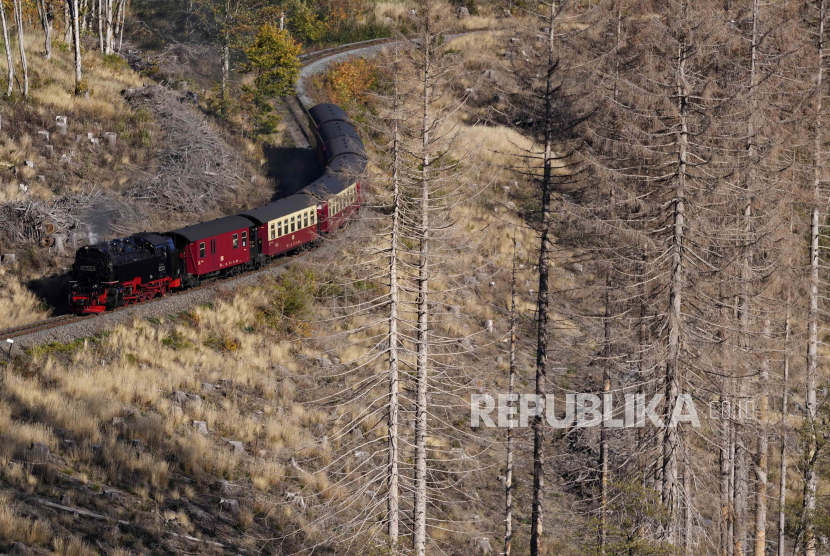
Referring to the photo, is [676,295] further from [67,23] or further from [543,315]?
[67,23]

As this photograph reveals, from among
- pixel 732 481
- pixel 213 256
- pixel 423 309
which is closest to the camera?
pixel 423 309

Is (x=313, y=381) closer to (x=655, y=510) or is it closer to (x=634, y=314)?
(x=634, y=314)

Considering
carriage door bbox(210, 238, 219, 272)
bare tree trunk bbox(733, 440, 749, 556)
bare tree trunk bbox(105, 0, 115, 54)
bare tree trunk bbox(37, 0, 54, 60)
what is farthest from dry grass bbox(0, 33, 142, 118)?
bare tree trunk bbox(733, 440, 749, 556)

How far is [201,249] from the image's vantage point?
31734mm

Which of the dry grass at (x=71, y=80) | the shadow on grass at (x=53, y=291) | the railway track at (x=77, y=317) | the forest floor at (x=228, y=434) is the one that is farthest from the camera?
the dry grass at (x=71, y=80)

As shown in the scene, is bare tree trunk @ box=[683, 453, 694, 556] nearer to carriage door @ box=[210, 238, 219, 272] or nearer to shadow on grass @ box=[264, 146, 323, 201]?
carriage door @ box=[210, 238, 219, 272]

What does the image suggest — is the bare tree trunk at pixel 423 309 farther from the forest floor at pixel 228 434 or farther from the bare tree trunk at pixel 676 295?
the bare tree trunk at pixel 676 295

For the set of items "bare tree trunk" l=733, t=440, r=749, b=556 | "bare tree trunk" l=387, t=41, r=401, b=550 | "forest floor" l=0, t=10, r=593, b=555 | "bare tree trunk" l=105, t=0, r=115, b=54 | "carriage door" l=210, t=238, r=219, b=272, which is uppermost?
→ "bare tree trunk" l=105, t=0, r=115, b=54

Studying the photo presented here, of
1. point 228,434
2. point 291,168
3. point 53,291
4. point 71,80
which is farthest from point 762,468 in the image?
point 71,80

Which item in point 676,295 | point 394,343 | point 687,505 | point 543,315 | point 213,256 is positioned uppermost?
point 676,295

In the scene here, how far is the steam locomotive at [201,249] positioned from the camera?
92.1ft

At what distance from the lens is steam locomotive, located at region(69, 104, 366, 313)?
28.1 metres

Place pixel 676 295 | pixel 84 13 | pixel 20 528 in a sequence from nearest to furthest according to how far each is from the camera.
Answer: pixel 20 528, pixel 676 295, pixel 84 13

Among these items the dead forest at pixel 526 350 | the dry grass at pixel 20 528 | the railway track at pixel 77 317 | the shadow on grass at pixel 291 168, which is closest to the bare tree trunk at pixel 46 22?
the dead forest at pixel 526 350
